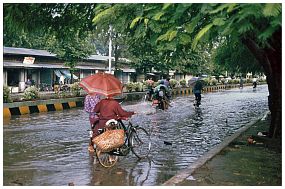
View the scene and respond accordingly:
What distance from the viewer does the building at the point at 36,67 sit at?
112ft

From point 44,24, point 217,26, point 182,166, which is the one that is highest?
point 44,24

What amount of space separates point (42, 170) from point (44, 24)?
3344 mm

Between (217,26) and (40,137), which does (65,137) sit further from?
(217,26)

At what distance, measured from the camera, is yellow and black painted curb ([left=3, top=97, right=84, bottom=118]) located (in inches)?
745

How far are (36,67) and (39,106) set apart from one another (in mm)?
15242

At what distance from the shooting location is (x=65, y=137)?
12.2m

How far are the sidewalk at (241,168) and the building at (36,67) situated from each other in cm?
2454

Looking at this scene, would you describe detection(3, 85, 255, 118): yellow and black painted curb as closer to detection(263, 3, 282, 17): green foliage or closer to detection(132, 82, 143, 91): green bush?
detection(132, 82, 143, 91): green bush

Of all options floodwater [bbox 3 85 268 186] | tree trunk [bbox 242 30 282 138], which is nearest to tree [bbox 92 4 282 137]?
floodwater [bbox 3 85 268 186]

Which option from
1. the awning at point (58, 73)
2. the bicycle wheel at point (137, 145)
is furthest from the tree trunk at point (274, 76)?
the awning at point (58, 73)

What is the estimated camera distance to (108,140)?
26.2 feet

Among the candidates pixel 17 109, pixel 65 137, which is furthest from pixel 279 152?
pixel 17 109

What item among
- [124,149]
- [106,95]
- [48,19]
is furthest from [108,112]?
[48,19]

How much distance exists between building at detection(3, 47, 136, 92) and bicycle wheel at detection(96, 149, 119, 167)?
24.4 m
